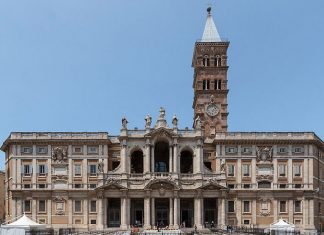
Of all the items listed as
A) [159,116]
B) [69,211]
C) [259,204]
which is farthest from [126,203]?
[259,204]

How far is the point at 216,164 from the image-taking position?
316ft

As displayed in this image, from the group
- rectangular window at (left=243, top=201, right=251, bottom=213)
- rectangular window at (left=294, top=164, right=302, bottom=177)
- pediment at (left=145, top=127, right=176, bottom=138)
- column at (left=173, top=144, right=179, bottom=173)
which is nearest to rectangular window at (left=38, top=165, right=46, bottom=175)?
pediment at (left=145, top=127, right=176, bottom=138)

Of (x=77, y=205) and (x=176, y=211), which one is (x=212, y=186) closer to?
(x=176, y=211)

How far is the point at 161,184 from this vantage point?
301ft

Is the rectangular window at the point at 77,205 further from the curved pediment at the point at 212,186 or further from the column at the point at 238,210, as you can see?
the column at the point at 238,210

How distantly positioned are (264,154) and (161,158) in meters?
18.5

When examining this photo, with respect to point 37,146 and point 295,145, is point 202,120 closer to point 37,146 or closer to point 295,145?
point 295,145

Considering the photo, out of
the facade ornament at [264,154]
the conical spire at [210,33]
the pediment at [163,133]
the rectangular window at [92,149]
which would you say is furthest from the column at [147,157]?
the conical spire at [210,33]

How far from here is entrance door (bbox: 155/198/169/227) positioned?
94.2m

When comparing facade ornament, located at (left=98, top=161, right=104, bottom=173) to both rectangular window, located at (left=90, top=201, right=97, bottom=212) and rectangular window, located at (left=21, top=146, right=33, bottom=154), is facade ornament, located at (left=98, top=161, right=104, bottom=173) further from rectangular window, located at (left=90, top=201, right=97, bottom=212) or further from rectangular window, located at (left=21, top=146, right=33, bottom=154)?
rectangular window, located at (left=21, top=146, right=33, bottom=154)

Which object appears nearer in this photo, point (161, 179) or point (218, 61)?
point (161, 179)

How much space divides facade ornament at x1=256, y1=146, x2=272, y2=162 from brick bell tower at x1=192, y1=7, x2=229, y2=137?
Result: 473 inches

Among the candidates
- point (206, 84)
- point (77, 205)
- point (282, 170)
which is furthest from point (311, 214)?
point (77, 205)

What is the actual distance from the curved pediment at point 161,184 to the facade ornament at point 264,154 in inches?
626
